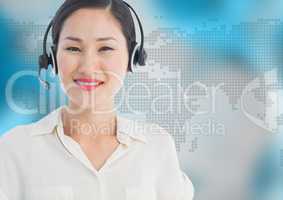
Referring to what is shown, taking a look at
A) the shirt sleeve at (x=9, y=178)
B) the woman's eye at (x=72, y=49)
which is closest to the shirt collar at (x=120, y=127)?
the shirt sleeve at (x=9, y=178)

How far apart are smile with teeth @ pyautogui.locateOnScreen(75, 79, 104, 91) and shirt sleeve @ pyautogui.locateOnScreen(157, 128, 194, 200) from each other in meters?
0.34

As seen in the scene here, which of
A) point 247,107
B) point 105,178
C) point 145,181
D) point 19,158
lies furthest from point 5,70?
point 247,107

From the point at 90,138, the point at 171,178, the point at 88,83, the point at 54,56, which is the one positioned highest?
the point at 54,56

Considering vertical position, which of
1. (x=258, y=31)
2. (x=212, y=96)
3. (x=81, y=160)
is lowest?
(x=81, y=160)

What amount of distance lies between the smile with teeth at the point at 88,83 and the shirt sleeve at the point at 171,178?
0.34 meters

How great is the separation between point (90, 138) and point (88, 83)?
8.7 inches

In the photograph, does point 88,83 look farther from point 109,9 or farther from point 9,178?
point 9,178

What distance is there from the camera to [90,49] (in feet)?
5.45

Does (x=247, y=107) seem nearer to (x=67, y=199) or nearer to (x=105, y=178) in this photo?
(x=105, y=178)

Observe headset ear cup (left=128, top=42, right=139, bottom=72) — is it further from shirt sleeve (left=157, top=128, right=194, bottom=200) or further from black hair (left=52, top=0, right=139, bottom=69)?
shirt sleeve (left=157, top=128, right=194, bottom=200)

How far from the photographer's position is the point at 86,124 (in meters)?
1.73

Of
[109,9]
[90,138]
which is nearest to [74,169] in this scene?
[90,138]

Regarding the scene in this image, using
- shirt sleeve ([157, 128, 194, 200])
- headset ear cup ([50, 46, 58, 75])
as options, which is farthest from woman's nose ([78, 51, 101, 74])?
shirt sleeve ([157, 128, 194, 200])

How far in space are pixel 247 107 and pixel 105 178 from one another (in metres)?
0.65
